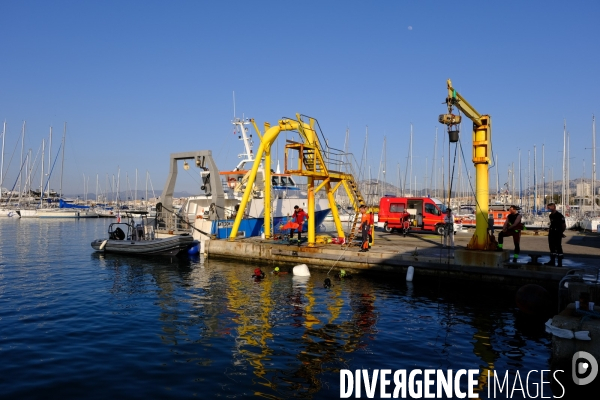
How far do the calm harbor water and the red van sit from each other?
38.3 feet

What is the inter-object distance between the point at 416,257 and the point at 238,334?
926 centimetres

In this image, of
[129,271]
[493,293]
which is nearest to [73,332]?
[129,271]

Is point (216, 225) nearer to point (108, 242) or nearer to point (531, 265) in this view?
point (108, 242)

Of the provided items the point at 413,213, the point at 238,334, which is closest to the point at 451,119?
the point at 238,334

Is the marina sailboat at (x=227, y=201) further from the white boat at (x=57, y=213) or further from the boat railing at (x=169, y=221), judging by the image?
the white boat at (x=57, y=213)

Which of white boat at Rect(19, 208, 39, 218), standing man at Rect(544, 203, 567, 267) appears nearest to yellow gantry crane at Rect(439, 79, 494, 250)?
standing man at Rect(544, 203, 567, 267)

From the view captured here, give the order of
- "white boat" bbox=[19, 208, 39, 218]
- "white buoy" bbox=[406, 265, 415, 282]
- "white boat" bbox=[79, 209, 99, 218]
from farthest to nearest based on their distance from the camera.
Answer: "white boat" bbox=[79, 209, 99, 218], "white boat" bbox=[19, 208, 39, 218], "white buoy" bbox=[406, 265, 415, 282]

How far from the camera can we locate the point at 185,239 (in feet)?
78.4

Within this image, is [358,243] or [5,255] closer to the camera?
[358,243]

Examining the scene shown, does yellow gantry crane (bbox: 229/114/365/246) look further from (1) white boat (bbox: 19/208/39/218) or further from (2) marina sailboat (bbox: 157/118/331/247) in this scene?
(1) white boat (bbox: 19/208/39/218)

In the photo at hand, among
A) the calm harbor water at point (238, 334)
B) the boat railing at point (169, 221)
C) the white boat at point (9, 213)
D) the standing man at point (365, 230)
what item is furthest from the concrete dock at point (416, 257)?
the white boat at point (9, 213)

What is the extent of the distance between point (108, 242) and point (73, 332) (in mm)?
16191

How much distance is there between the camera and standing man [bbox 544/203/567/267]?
14109mm

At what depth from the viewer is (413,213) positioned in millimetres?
28656
